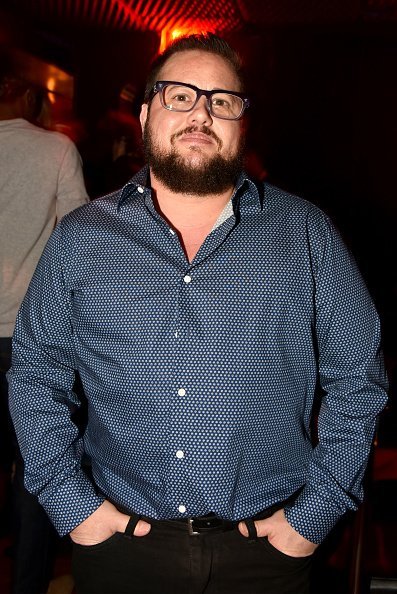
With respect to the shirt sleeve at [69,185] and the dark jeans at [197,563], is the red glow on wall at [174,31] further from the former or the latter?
the dark jeans at [197,563]

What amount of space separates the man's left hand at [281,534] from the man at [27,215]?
3.58 ft

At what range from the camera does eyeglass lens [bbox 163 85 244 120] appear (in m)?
1.69

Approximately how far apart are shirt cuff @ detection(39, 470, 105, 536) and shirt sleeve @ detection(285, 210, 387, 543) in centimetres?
49

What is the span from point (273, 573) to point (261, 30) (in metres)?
6.13

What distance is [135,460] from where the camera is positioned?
157 cm

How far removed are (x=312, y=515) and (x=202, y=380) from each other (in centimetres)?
43

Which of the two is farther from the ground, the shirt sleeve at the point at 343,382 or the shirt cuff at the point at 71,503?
the shirt sleeve at the point at 343,382

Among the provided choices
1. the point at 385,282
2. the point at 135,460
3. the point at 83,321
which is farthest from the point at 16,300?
the point at 385,282

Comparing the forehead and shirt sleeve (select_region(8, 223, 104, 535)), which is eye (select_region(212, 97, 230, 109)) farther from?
shirt sleeve (select_region(8, 223, 104, 535))

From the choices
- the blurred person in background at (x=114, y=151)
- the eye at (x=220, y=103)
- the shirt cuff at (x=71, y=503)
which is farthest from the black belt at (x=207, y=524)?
the blurred person in background at (x=114, y=151)

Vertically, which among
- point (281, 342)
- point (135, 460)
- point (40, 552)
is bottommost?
point (40, 552)

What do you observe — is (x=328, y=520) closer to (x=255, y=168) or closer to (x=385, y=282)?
(x=385, y=282)

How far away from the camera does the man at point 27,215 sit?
2309mm

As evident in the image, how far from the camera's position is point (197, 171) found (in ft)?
5.41
